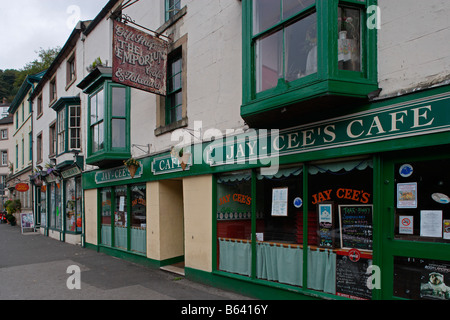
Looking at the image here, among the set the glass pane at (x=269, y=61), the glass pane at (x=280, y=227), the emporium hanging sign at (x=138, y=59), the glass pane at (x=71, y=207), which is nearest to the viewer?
the glass pane at (x=269, y=61)

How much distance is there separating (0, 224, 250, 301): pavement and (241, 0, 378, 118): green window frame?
3.84 meters

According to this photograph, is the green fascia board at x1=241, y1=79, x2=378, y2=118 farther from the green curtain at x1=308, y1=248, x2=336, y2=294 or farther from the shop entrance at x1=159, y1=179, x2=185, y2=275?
the shop entrance at x1=159, y1=179, x2=185, y2=275

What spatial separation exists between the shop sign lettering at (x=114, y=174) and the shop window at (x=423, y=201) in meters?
7.28

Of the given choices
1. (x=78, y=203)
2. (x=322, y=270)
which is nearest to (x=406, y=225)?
(x=322, y=270)

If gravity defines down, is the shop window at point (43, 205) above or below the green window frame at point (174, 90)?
below

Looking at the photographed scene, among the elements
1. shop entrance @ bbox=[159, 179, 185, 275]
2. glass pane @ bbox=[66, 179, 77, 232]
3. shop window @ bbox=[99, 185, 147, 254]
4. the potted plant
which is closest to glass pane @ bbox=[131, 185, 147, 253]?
shop window @ bbox=[99, 185, 147, 254]

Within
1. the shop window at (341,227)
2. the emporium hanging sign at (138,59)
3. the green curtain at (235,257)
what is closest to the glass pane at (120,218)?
the emporium hanging sign at (138,59)

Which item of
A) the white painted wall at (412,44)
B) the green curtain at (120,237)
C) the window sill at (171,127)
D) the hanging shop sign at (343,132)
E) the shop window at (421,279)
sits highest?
the white painted wall at (412,44)

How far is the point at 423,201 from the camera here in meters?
4.46

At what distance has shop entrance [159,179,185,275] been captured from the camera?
9.42m

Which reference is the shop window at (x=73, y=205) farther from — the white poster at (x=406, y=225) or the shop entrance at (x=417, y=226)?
the white poster at (x=406, y=225)

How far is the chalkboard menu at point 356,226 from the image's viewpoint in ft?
16.5
